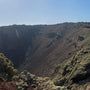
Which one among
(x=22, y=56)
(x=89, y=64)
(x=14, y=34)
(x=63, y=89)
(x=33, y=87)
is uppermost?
(x=14, y=34)

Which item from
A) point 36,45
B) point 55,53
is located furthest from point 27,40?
point 55,53

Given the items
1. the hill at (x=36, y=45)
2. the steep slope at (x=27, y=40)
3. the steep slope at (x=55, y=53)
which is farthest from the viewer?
the steep slope at (x=27, y=40)

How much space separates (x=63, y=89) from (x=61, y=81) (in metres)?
3.25

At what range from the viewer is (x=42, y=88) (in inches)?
543

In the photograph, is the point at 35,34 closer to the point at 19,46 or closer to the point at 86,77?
the point at 19,46

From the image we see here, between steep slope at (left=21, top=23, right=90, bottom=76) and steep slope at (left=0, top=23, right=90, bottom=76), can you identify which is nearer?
steep slope at (left=21, top=23, right=90, bottom=76)

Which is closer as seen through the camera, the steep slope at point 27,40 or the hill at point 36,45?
the hill at point 36,45

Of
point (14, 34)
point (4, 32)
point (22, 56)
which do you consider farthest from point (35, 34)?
point (22, 56)

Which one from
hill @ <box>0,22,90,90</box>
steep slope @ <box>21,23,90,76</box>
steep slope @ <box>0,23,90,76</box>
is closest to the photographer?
steep slope @ <box>21,23,90,76</box>

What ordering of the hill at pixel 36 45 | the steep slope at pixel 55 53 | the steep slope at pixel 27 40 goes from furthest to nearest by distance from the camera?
1. the steep slope at pixel 27 40
2. the hill at pixel 36 45
3. the steep slope at pixel 55 53

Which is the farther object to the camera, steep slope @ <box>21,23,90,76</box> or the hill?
the hill

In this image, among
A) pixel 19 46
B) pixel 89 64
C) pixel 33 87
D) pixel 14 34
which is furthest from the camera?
pixel 14 34

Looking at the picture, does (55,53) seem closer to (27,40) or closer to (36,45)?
(36,45)

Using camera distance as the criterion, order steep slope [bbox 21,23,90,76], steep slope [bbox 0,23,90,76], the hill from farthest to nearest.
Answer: steep slope [bbox 0,23,90,76]
the hill
steep slope [bbox 21,23,90,76]
